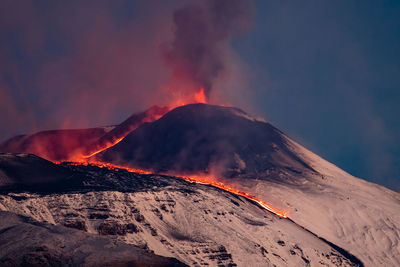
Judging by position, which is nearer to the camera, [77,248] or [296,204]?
[77,248]

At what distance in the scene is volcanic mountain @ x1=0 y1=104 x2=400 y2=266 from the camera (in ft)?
208

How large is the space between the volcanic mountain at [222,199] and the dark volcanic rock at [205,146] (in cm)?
23

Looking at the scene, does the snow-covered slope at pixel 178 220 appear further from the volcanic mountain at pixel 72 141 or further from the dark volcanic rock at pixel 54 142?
the dark volcanic rock at pixel 54 142

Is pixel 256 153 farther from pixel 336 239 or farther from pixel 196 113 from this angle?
A: pixel 336 239

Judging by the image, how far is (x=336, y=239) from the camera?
8231cm

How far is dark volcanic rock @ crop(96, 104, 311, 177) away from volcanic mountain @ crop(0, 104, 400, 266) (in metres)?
0.23

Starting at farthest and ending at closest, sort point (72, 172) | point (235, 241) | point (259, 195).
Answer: point (259, 195)
point (72, 172)
point (235, 241)

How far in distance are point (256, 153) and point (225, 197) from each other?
29.2 metres

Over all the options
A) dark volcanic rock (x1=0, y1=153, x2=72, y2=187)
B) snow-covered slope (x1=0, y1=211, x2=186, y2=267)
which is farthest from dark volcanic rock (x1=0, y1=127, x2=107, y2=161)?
snow-covered slope (x1=0, y1=211, x2=186, y2=267)

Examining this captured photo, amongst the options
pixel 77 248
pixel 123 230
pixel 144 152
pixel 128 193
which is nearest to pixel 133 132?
pixel 144 152

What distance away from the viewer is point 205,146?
362ft

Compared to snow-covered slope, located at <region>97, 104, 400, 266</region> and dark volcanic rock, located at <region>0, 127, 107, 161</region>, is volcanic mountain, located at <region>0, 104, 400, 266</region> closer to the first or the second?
snow-covered slope, located at <region>97, 104, 400, 266</region>

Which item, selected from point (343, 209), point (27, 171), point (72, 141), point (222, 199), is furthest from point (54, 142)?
point (343, 209)

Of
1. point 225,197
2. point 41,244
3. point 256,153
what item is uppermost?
point 256,153
